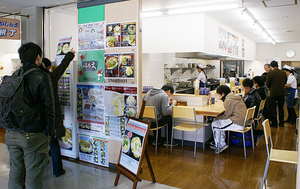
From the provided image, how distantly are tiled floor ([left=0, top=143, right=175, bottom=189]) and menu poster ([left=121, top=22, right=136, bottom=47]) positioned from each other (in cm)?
173

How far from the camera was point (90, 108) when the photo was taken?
3504 millimetres

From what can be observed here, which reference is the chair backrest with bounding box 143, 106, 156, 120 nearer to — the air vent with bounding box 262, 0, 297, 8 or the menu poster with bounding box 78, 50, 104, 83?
the menu poster with bounding box 78, 50, 104, 83

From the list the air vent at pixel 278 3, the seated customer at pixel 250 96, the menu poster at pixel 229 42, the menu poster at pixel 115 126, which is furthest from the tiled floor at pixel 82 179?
the menu poster at pixel 229 42

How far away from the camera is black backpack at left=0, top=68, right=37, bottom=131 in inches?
84.2

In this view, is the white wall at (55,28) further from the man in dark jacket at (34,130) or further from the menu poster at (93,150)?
the man in dark jacket at (34,130)

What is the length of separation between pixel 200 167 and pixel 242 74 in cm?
961

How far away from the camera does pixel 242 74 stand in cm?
1216

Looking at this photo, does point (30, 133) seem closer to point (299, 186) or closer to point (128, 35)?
point (128, 35)

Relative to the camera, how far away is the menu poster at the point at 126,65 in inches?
124

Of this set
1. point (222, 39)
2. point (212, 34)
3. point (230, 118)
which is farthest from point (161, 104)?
point (222, 39)

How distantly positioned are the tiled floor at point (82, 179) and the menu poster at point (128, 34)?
1732mm

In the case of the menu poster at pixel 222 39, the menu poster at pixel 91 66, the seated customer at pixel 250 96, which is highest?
the menu poster at pixel 222 39

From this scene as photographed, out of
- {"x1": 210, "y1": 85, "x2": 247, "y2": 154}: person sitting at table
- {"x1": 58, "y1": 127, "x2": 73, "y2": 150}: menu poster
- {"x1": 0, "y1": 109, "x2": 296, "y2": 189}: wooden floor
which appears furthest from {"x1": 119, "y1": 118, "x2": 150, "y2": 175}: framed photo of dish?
{"x1": 210, "y1": 85, "x2": 247, "y2": 154}: person sitting at table

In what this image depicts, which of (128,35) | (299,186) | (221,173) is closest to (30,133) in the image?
(128,35)
